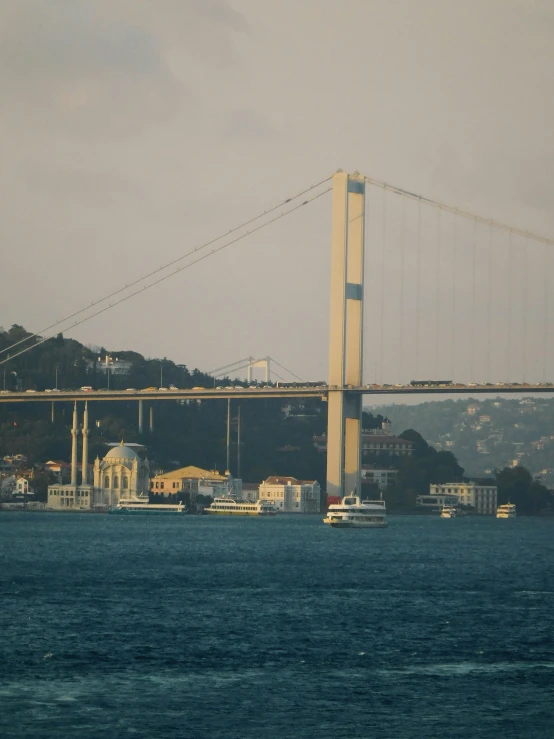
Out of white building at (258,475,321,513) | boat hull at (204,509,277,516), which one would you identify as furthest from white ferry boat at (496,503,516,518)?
boat hull at (204,509,277,516)

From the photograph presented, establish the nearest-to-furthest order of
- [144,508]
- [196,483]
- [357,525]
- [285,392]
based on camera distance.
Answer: [357,525] → [285,392] → [144,508] → [196,483]

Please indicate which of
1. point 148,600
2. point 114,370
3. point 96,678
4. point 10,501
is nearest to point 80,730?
point 96,678

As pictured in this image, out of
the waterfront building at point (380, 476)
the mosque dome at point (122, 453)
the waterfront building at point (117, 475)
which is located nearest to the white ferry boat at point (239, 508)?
the waterfront building at point (117, 475)

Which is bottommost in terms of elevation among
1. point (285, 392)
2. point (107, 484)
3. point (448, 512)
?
point (448, 512)

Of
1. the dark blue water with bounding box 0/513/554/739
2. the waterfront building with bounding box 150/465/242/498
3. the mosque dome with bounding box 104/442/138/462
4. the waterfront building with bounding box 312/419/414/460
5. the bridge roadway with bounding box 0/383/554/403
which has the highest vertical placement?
the bridge roadway with bounding box 0/383/554/403

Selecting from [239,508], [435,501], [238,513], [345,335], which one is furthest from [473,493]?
[345,335]

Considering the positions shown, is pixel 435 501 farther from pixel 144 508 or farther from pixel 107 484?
pixel 107 484

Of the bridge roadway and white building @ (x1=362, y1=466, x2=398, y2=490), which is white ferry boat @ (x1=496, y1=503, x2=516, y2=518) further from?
the bridge roadway
